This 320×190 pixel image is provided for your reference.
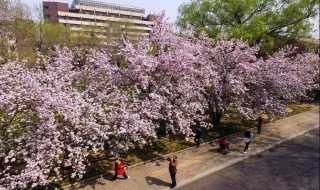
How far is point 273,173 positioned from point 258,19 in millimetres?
16371

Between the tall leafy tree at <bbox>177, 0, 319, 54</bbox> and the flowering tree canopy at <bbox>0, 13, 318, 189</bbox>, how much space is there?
623 centimetres

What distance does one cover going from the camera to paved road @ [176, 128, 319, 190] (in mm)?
12101

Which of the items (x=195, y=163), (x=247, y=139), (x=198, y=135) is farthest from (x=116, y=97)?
(x=247, y=139)

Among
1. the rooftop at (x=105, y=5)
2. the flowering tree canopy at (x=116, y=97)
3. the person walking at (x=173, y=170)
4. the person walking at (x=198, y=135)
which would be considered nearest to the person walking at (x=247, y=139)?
the flowering tree canopy at (x=116, y=97)

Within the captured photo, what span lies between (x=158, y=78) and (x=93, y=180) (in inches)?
→ 274

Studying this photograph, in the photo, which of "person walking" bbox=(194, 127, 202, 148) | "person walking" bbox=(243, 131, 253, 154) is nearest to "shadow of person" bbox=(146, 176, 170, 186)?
"person walking" bbox=(194, 127, 202, 148)

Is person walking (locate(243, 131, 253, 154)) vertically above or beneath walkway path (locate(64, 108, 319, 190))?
above

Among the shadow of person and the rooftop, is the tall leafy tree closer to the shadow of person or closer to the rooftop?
the shadow of person

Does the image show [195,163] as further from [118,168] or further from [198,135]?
[118,168]

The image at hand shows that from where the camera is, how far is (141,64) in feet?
41.3

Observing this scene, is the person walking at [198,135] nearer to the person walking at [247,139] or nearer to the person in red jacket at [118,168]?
the person walking at [247,139]

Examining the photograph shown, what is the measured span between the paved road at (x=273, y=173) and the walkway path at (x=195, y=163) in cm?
51

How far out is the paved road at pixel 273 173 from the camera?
39.7 feet

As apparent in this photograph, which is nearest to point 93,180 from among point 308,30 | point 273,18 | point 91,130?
point 91,130
